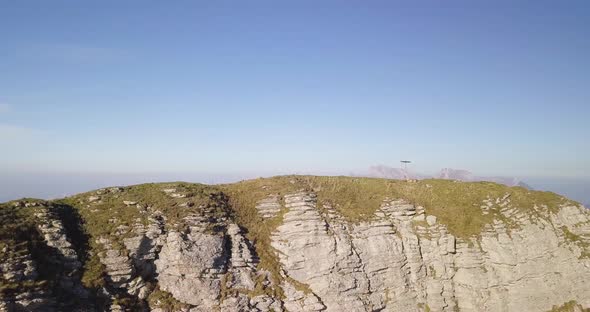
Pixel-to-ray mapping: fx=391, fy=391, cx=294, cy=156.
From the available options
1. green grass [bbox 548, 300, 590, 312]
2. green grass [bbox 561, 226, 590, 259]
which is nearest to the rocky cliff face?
green grass [bbox 548, 300, 590, 312]

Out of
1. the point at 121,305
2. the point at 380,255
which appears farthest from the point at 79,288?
the point at 380,255

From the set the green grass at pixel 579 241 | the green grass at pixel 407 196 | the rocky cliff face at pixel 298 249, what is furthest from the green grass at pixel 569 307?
the green grass at pixel 407 196

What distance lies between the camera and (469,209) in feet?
161

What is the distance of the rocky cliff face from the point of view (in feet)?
114

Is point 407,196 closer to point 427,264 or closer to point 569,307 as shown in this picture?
point 427,264

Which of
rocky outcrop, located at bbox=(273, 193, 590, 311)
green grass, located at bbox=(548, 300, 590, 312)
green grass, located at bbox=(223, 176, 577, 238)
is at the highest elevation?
green grass, located at bbox=(223, 176, 577, 238)

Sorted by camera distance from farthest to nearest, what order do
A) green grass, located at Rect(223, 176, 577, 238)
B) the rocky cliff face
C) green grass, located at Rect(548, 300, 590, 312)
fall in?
green grass, located at Rect(223, 176, 577, 238) → green grass, located at Rect(548, 300, 590, 312) → the rocky cliff face

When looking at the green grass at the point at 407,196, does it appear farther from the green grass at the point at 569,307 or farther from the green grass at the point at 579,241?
the green grass at the point at 569,307

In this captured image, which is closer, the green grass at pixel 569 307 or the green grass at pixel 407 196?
the green grass at pixel 569 307

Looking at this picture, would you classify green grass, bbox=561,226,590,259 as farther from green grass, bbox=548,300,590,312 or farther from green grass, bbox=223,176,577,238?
green grass, bbox=548,300,590,312

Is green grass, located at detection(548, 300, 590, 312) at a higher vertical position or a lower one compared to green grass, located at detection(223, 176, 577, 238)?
lower

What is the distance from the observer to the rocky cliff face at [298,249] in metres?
34.8

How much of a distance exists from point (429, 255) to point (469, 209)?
8724 mm

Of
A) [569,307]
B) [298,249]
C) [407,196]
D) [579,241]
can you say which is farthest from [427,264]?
[579,241]
